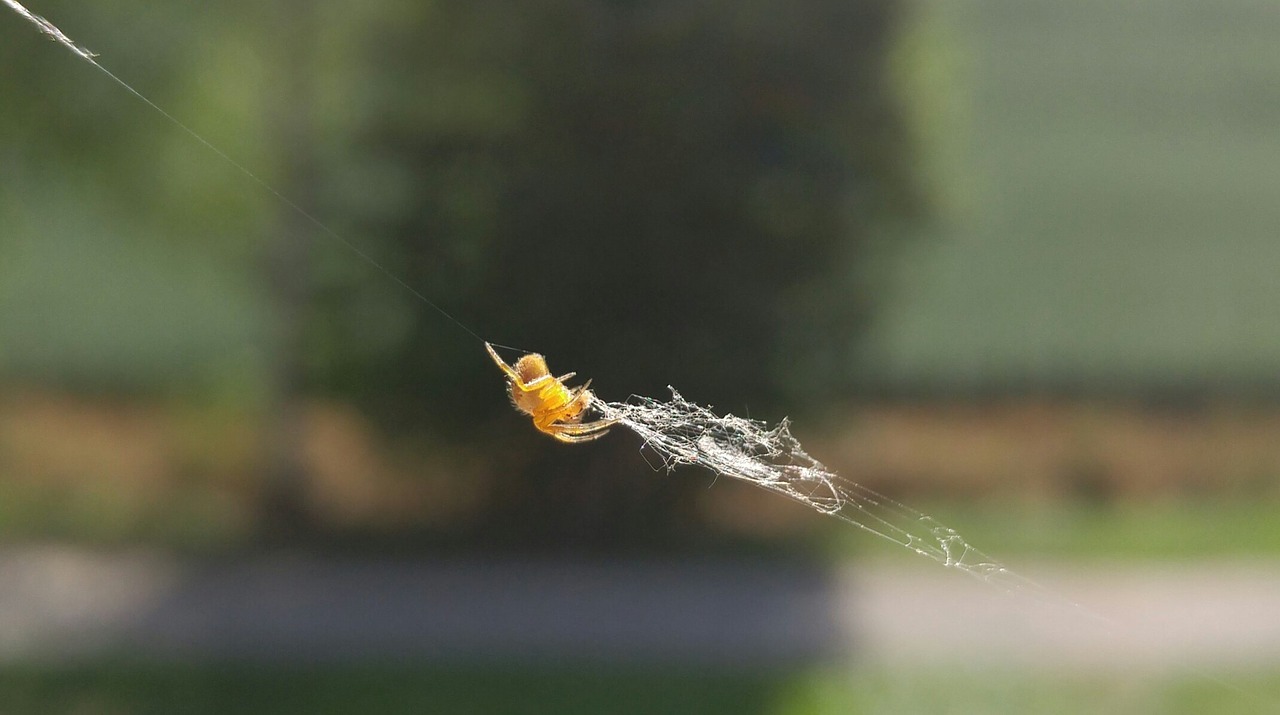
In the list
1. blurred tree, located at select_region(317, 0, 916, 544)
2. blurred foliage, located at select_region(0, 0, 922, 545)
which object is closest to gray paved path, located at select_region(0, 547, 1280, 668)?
blurred foliage, located at select_region(0, 0, 922, 545)

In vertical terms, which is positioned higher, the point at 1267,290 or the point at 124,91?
the point at 1267,290

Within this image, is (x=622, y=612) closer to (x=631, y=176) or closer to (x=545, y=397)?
(x=631, y=176)

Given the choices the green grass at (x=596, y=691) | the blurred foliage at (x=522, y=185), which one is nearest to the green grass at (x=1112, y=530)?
the blurred foliage at (x=522, y=185)

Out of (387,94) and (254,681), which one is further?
(387,94)

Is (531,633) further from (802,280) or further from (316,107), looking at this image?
(316,107)

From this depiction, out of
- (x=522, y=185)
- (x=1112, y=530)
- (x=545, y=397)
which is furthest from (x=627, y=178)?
(x=1112, y=530)

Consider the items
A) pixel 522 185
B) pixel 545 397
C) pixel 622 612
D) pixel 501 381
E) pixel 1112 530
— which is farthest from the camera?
pixel 1112 530

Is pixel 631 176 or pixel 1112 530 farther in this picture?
pixel 1112 530

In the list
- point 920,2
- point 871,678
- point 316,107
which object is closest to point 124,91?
point 316,107
